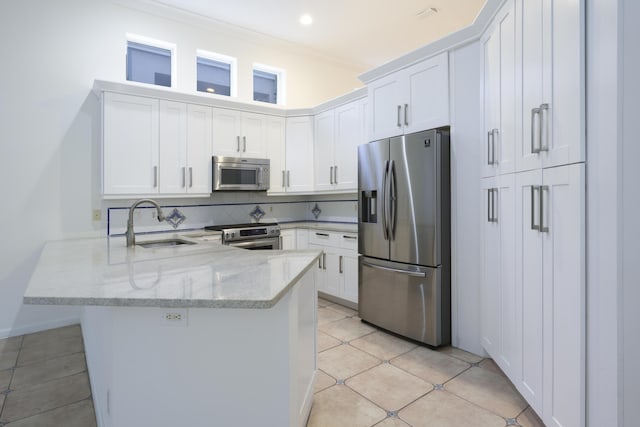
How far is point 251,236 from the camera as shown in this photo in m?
4.00

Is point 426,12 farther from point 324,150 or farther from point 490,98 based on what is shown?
point 490,98

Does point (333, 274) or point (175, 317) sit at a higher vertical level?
point (175, 317)

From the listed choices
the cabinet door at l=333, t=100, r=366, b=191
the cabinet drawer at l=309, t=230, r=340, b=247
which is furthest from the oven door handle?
the cabinet door at l=333, t=100, r=366, b=191

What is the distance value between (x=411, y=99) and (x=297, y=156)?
186 cm

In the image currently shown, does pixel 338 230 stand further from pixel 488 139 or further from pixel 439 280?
pixel 488 139

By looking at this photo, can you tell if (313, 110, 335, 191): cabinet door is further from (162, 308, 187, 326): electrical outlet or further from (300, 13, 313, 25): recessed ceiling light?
(162, 308, 187, 326): electrical outlet

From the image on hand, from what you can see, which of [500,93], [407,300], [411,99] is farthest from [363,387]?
[411,99]

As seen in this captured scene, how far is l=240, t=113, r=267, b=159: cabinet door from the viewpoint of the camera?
4199 mm

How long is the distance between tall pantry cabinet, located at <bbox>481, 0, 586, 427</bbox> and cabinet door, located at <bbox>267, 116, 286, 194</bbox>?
263 centimetres

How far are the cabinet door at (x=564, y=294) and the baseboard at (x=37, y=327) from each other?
3.90m

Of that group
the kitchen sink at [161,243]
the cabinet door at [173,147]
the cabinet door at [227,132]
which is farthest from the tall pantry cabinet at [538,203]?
the cabinet door at [173,147]

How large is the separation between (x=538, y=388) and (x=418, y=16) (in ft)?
12.5

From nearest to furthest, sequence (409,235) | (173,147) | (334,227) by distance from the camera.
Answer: (409,235), (173,147), (334,227)

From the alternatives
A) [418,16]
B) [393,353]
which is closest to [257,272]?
[393,353]
